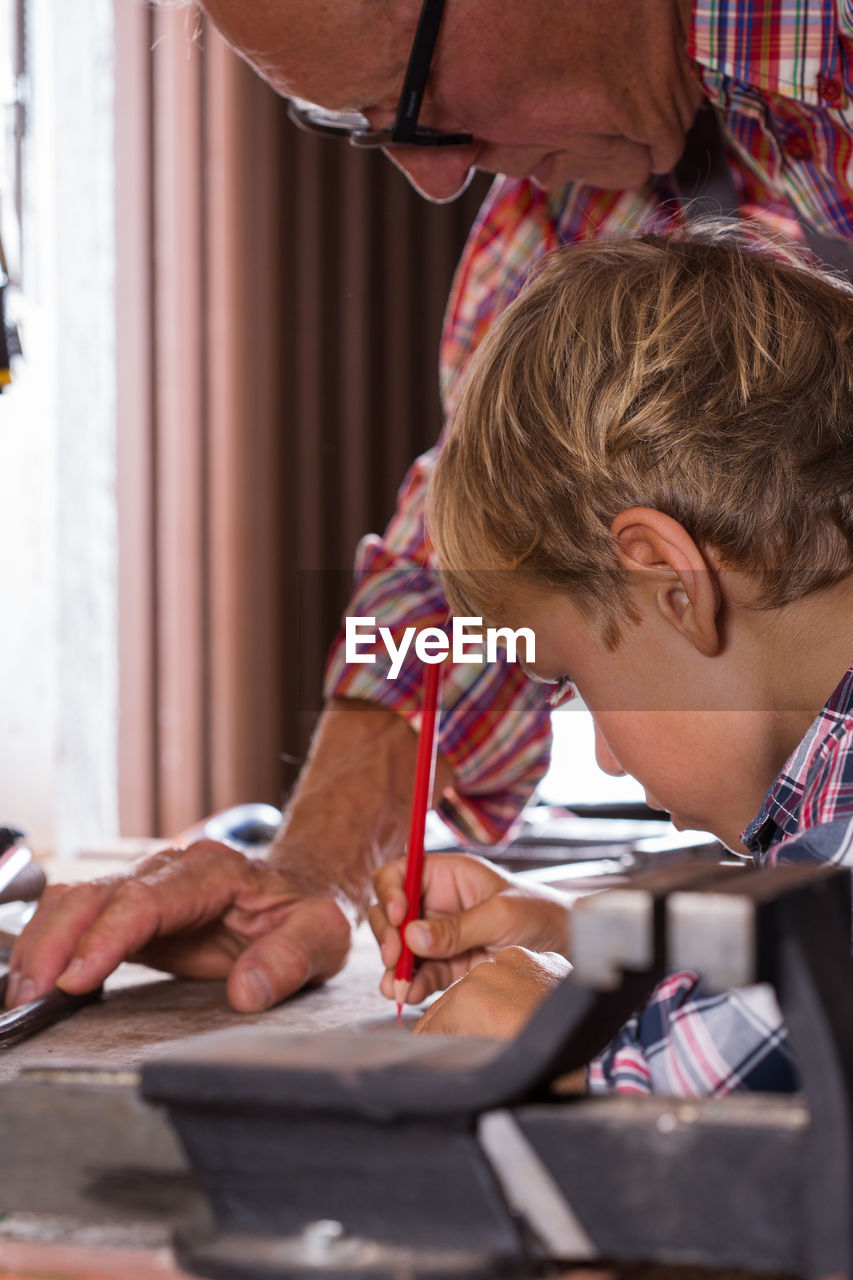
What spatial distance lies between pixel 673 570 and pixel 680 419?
9 cm

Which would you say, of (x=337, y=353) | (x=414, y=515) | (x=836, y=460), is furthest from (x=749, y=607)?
(x=337, y=353)

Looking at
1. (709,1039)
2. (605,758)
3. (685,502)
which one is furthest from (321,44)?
(709,1039)

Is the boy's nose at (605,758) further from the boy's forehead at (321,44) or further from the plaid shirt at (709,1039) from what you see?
the boy's forehead at (321,44)

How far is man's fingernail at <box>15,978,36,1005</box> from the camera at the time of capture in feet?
2.78

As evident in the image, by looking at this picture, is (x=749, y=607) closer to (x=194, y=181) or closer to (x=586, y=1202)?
(x=586, y=1202)

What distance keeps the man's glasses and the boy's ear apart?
46 centimetres

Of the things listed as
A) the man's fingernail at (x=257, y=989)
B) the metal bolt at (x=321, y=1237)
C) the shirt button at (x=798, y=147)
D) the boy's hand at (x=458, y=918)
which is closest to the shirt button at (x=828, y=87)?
the shirt button at (x=798, y=147)

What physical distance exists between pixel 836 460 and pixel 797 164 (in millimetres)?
439

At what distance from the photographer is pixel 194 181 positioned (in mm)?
3201

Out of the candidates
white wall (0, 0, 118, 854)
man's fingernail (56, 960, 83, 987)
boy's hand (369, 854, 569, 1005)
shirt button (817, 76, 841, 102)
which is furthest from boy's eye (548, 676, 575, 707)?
white wall (0, 0, 118, 854)

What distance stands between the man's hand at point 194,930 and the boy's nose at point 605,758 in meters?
0.24

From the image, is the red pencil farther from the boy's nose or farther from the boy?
the boy's nose

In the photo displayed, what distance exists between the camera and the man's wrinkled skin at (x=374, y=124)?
902mm

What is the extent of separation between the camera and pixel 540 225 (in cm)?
141
